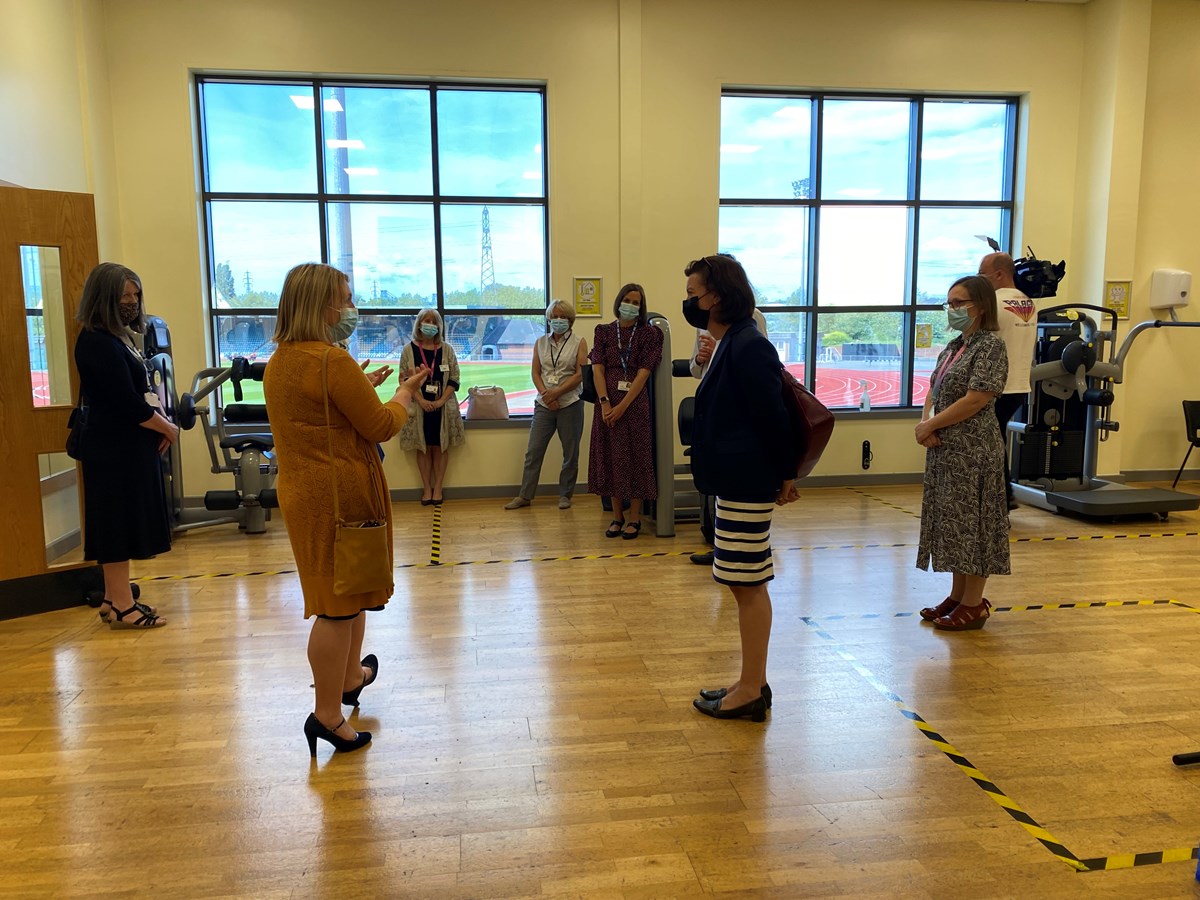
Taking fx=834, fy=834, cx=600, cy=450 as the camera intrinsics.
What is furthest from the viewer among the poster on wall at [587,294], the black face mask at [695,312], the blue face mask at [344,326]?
the poster on wall at [587,294]

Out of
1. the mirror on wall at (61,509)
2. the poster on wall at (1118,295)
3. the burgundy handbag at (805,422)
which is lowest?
the mirror on wall at (61,509)

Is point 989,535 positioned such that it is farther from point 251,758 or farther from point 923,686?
point 251,758

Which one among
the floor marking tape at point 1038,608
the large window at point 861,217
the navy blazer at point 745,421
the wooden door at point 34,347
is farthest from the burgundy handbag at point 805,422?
the large window at point 861,217

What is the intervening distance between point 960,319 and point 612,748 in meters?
2.33

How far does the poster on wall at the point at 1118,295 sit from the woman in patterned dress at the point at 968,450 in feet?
15.0

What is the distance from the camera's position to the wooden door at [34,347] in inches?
162

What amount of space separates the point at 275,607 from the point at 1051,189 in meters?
7.31

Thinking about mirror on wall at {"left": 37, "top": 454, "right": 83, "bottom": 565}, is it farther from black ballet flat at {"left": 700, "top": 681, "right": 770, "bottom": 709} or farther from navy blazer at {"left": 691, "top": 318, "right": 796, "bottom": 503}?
navy blazer at {"left": 691, "top": 318, "right": 796, "bottom": 503}

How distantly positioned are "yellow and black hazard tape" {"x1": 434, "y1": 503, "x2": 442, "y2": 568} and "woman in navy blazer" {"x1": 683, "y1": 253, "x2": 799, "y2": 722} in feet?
8.94

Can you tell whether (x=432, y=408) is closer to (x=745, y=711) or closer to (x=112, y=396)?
(x=112, y=396)

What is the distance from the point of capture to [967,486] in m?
3.60

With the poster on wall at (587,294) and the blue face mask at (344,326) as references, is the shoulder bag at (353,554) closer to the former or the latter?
the blue face mask at (344,326)

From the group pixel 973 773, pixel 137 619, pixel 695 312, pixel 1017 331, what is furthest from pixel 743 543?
pixel 137 619

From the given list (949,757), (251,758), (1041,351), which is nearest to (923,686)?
(949,757)
